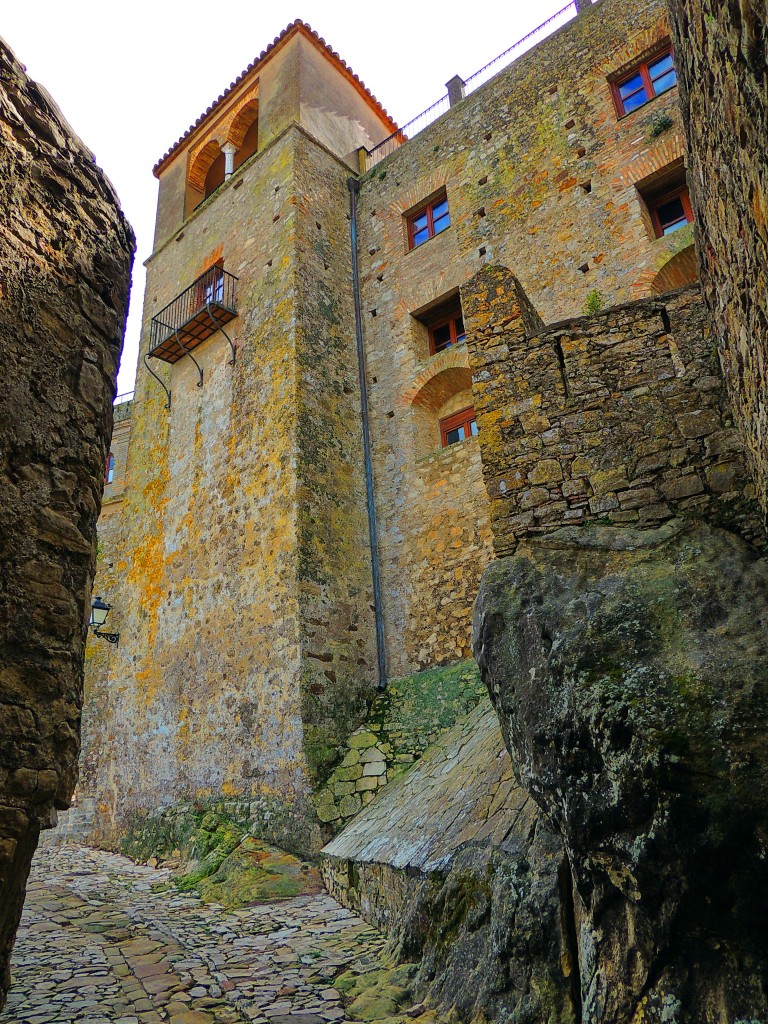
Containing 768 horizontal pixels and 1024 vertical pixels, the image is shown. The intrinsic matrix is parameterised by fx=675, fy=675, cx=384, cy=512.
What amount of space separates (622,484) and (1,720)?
3.29 meters

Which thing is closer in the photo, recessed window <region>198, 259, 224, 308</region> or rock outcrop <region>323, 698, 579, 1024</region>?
rock outcrop <region>323, 698, 579, 1024</region>

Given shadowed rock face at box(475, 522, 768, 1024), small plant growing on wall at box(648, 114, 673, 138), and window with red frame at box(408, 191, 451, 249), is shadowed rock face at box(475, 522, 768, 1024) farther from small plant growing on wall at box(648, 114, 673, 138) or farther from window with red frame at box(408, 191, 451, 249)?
window with red frame at box(408, 191, 451, 249)

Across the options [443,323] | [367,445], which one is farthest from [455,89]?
[367,445]

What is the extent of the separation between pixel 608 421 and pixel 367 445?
6.47 meters

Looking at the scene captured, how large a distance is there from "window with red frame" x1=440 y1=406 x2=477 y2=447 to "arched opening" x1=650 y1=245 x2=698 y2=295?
115 inches

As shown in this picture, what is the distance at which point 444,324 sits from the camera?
1079cm

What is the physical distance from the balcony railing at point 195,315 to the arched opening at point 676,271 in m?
6.59

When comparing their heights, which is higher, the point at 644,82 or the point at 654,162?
the point at 644,82

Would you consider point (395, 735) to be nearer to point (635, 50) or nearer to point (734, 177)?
point (734, 177)

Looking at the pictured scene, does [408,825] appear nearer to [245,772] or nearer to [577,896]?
[577,896]

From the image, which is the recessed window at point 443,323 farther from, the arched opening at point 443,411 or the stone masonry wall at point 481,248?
the arched opening at point 443,411

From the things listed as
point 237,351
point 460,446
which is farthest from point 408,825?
point 237,351

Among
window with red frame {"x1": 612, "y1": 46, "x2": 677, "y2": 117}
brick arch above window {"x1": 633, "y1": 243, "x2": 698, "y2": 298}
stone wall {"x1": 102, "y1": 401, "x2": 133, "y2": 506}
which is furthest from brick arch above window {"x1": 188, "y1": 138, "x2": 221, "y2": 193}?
brick arch above window {"x1": 633, "y1": 243, "x2": 698, "y2": 298}

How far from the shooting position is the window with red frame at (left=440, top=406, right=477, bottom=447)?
32.3 ft
